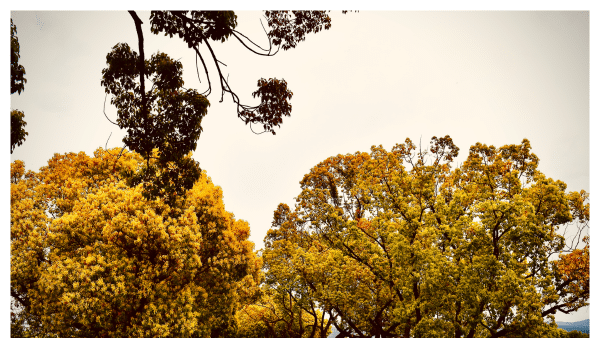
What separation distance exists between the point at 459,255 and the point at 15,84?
11.9m

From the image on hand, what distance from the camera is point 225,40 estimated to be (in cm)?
658

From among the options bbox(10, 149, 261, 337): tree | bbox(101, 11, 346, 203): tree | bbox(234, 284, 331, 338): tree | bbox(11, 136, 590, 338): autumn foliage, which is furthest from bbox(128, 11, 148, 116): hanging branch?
bbox(234, 284, 331, 338): tree

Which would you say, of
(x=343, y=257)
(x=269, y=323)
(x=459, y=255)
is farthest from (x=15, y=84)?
(x=269, y=323)

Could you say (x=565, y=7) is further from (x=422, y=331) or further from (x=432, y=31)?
(x=422, y=331)

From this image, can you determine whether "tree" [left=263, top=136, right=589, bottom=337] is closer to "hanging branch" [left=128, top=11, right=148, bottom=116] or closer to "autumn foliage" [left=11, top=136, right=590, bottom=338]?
"autumn foliage" [left=11, top=136, right=590, bottom=338]

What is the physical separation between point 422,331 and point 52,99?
37.8 feet

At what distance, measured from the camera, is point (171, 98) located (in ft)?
23.0

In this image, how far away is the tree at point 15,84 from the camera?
6.64 metres

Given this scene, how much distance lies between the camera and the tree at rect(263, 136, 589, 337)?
10.1 metres

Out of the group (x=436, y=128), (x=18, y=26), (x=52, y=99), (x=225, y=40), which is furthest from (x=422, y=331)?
(x=18, y=26)

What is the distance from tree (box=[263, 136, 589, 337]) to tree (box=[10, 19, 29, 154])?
372 inches

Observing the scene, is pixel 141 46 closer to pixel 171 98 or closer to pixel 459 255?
pixel 171 98

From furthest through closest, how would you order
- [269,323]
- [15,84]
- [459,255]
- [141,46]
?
[269,323] → [459,255] → [15,84] → [141,46]

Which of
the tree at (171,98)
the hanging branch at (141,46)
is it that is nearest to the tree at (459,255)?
the tree at (171,98)
